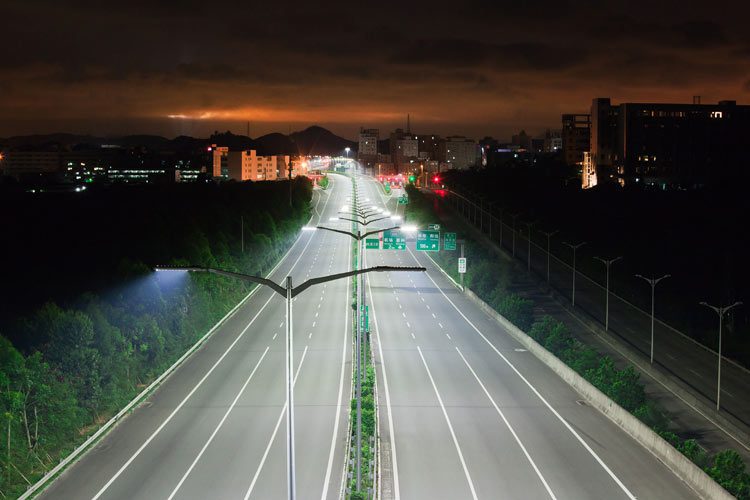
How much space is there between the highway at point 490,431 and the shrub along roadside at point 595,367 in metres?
1.27

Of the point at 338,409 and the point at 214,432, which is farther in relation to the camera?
the point at 338,409

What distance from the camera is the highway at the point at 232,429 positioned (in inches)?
1063

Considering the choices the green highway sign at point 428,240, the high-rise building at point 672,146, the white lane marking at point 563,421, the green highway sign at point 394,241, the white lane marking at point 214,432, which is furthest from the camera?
the high-rise building at point 672,146

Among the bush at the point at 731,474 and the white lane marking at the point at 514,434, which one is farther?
the white lane marking at the point at 514,434

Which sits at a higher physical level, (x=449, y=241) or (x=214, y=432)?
(x=449, y=241)

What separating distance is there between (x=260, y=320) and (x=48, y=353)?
984 inches

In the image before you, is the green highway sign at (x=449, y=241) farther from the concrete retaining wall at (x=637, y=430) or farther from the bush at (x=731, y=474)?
the bush at (x=731, y=474)

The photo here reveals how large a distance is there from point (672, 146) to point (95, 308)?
168999 mm

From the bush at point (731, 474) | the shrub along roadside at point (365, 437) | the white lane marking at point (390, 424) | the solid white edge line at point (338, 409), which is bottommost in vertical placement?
the white lane marking at point (390, 424)

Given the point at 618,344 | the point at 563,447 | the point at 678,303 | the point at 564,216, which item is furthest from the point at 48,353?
the point at 564,216

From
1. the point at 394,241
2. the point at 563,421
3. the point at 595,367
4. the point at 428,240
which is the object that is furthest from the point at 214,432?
the point at 394,241

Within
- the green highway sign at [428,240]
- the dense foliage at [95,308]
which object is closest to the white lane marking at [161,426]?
the dense foliage at [95,308]

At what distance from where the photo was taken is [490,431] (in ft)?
110

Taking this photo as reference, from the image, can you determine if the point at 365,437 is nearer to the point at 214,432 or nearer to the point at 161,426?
the point at 214,432
